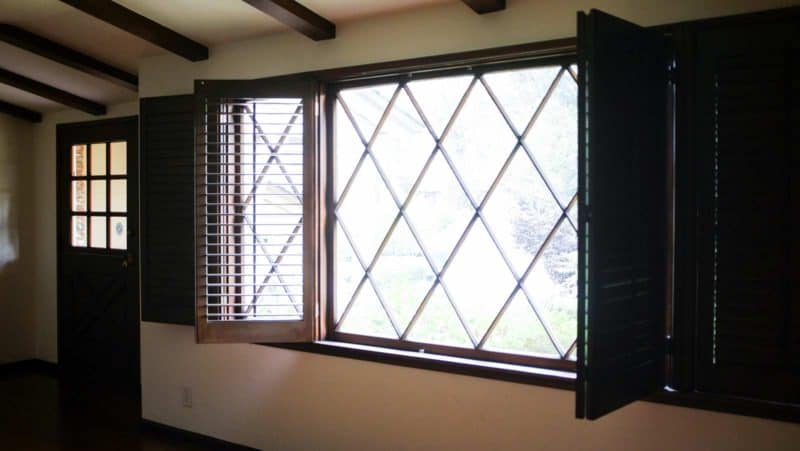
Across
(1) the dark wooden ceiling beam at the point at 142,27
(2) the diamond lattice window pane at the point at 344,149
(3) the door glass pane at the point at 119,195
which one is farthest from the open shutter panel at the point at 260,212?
(3) the door glass pane at the point at 119,195

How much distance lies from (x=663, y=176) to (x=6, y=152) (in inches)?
185

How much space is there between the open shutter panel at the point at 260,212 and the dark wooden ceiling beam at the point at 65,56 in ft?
3.48

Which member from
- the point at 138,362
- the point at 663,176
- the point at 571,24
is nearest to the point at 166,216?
the point at 138,362

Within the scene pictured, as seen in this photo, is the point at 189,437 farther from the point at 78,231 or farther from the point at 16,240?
the point at 16,240

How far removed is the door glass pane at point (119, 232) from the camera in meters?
4.30

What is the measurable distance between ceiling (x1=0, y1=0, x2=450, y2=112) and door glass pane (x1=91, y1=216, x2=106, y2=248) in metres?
0.98

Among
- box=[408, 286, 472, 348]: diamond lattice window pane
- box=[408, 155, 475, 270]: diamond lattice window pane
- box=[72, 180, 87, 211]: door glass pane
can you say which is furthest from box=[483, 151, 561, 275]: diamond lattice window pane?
box=[72, 180, 87, 211]: door glass pane

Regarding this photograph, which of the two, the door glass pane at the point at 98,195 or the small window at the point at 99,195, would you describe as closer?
the small window at the point at 99,195

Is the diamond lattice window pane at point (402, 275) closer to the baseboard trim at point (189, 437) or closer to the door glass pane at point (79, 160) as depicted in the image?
the baseboard trim at point (189, 437)

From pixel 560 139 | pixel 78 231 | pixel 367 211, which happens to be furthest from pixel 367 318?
pixel 78 231

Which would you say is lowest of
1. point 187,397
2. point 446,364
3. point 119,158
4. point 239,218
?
point 187,397

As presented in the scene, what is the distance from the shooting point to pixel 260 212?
9.71 ft

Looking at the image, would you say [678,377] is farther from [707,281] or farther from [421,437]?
[421,437]

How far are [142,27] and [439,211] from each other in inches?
62.1
